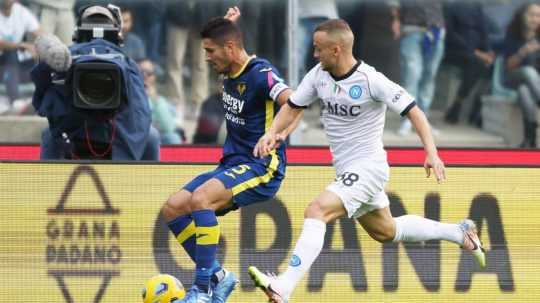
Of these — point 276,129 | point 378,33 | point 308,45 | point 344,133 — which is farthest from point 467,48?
point 276,129

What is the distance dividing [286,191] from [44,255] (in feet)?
6.00

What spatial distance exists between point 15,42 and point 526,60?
16.7 feet

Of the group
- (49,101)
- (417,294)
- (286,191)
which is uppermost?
(49,101)

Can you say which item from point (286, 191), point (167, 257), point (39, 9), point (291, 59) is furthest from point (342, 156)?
point (39, 9)

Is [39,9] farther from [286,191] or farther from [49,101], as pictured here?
[286,191]

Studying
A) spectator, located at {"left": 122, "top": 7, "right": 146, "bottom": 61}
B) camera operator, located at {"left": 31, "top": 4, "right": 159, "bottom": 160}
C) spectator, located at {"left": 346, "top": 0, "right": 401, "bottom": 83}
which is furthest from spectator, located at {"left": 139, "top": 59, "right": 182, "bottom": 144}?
camera operator, located at {"left": 31, "top": 4, "right": 159, "bottom": 160}

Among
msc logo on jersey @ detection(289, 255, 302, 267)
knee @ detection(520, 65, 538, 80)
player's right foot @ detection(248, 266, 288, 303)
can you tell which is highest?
knee @ detection(520, 65, 538, 80)

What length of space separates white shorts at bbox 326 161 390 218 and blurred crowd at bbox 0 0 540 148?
12.7 ft

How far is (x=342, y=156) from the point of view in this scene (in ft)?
28.6

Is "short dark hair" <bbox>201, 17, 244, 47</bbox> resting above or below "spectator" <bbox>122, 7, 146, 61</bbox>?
above

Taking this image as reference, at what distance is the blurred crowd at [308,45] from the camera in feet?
41.1

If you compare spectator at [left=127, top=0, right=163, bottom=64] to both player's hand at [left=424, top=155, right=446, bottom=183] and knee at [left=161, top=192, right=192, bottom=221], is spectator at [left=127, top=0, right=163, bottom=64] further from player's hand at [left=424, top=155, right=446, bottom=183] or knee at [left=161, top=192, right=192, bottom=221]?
player's hand at [left=424, top=155, right=446, bottom=183]

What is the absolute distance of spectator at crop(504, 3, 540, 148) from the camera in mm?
13203

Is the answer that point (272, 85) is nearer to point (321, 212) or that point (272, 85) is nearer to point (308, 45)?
point (321, 212)
